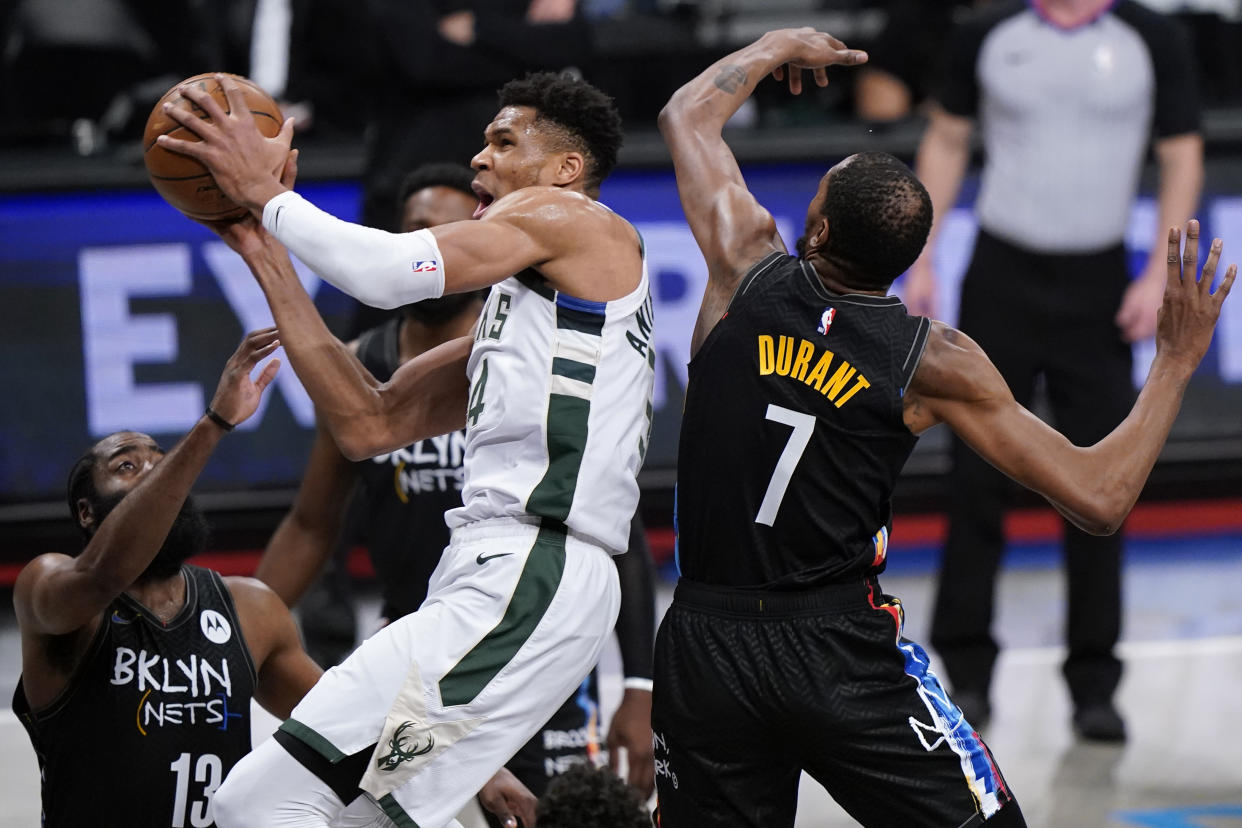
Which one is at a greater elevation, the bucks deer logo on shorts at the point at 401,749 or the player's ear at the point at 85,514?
the player's ear at the point at 85,514

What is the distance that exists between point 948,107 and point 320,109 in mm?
3430

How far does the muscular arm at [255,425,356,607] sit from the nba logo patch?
5.32 ft

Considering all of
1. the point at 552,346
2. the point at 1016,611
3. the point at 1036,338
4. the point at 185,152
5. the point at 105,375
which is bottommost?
the point at 1016,611

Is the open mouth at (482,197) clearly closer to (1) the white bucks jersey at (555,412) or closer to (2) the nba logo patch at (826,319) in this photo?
(1) the white bucks jersey at (555,412)

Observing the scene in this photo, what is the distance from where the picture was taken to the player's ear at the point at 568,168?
3.77m

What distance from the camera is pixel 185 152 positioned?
350 cm

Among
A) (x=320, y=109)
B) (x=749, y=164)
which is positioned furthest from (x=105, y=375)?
(x=749, y=164)

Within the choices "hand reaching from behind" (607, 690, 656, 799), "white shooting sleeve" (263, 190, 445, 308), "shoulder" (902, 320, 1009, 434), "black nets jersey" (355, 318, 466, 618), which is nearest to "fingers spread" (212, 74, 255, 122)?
"white shooting sleeve" (263, 190, 445, 308)

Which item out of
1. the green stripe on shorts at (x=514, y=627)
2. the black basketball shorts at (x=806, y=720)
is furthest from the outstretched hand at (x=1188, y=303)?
the green stripe on shorts at (x=514, y=627)

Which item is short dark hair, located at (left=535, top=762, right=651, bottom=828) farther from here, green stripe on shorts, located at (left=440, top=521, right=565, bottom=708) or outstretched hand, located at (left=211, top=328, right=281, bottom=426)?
outstretched hand, located at (left=211, top=328, right=281, bottom=426)

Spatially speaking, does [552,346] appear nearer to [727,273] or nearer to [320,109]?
[727,273]

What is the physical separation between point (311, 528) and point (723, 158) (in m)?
1.56

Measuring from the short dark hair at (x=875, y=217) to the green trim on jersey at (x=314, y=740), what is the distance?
143cm

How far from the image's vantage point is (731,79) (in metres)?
4.08
